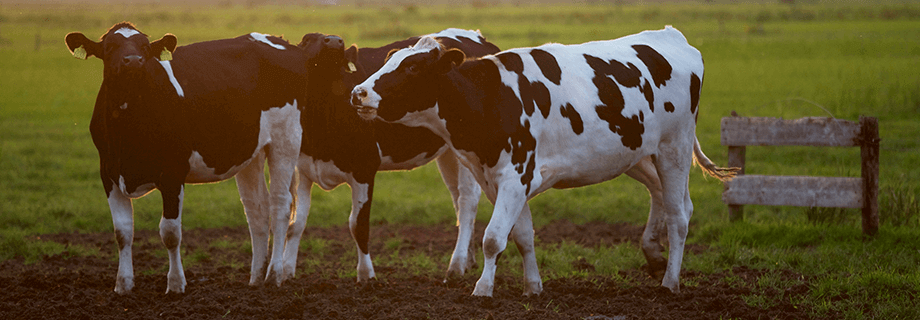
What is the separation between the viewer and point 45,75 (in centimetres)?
3105

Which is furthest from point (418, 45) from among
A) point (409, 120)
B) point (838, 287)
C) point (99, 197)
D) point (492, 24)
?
point (492, 24)

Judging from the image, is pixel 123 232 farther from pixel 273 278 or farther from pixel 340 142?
pixel 340 142

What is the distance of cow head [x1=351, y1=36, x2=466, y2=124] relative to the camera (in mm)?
5574

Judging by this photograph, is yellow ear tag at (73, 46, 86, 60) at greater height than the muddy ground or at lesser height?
greater

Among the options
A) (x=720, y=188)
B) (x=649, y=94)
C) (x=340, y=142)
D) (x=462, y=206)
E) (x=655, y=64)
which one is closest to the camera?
(x=649, y=94)

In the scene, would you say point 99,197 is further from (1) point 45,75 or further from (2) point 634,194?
(1) point 45,75

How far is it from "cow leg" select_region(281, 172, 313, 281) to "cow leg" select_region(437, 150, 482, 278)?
4.68ft

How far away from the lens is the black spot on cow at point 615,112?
20.6 feet

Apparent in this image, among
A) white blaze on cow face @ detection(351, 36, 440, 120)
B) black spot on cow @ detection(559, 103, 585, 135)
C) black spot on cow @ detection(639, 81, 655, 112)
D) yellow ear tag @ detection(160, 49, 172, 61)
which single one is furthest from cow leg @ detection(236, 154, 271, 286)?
black spot on cow @ detection(639, 81, 655, 112)

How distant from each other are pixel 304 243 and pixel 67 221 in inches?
135

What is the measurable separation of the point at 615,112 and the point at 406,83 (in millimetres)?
1684

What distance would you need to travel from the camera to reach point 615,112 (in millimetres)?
6320

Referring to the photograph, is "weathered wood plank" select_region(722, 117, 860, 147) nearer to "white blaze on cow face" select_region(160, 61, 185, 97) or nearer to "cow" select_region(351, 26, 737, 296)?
"cow" select_region(351, 26, 737, 296)

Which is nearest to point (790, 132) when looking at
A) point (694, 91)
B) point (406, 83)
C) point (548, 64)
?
point (694, 91)
